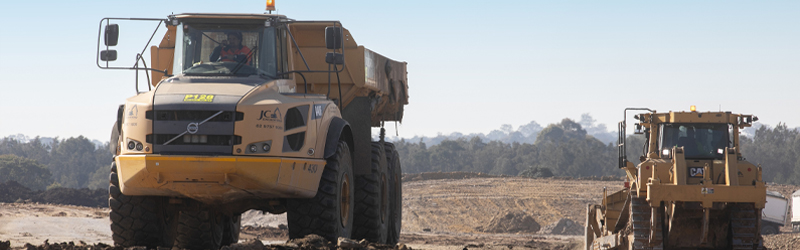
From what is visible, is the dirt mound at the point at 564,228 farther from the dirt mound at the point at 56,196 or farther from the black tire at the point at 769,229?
the dirt mound at the point at 56,196

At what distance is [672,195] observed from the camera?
→ 12453mm

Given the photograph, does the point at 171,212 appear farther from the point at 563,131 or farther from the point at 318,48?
the point at 563,131

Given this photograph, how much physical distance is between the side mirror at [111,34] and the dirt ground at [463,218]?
767 centimetres

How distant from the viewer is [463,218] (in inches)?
1384

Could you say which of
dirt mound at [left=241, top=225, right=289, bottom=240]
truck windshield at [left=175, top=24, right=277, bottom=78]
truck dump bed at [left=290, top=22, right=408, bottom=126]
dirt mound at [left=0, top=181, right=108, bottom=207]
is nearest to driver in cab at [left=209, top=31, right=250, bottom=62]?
truck windshield at [left=175, top=24, right=277, bottom=78]

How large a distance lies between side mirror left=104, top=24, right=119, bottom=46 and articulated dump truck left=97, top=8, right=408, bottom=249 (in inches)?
0.4

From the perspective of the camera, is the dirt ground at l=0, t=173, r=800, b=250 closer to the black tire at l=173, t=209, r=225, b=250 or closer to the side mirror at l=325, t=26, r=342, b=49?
the black tire at l=173, t=209, r=225, b=250

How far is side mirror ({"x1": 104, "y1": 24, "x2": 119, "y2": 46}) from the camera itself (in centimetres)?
958

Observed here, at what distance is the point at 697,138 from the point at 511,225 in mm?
17974

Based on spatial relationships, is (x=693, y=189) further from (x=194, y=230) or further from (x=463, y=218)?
(x=463, y=218)

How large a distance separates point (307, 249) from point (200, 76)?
7.37 ft

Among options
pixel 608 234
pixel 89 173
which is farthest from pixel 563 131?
A: pixel 608 234

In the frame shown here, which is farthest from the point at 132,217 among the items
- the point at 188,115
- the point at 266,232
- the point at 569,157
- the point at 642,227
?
the point at 569,157

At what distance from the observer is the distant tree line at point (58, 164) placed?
58750 millimetres
